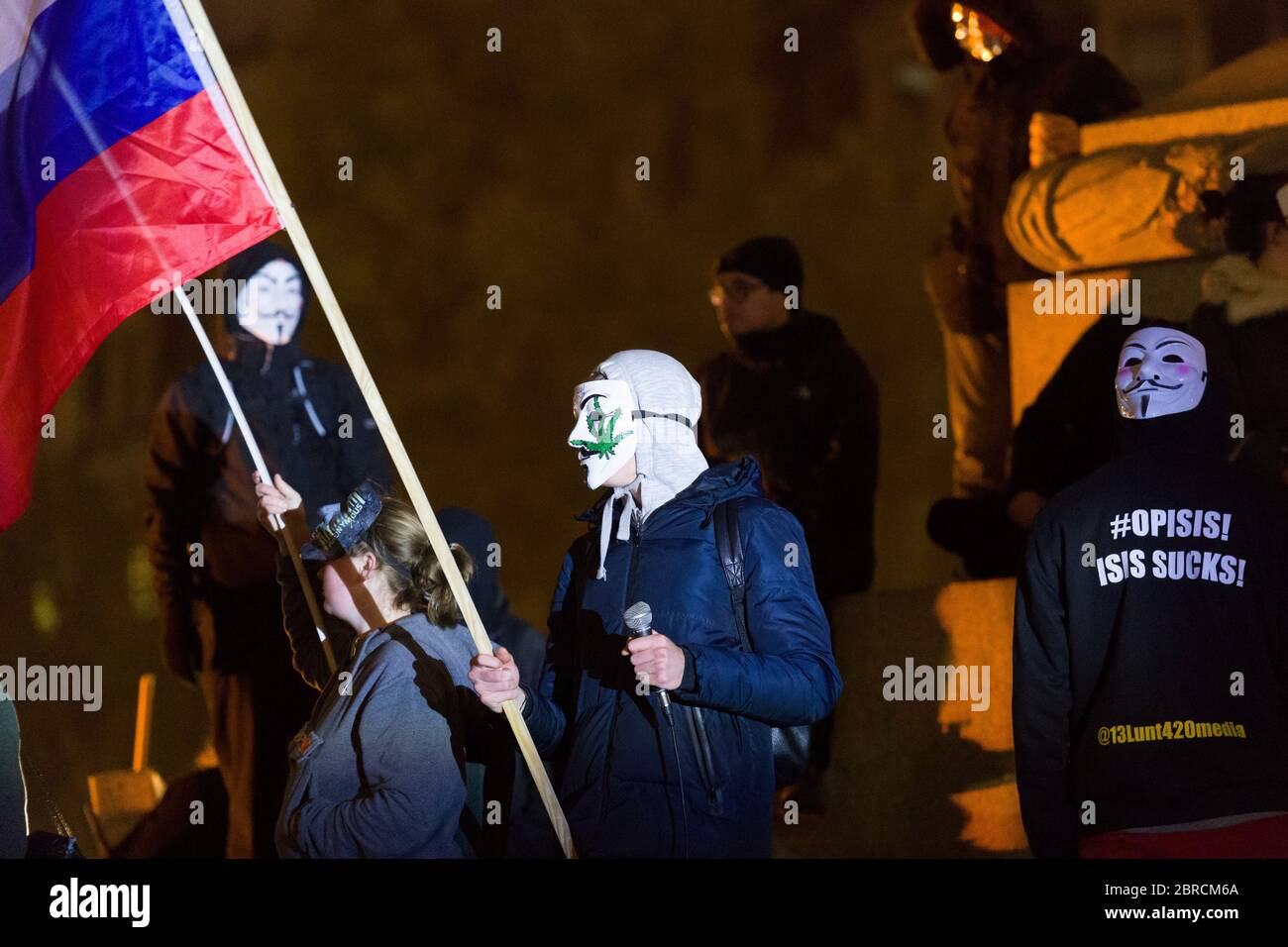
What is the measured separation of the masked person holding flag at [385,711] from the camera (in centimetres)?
491

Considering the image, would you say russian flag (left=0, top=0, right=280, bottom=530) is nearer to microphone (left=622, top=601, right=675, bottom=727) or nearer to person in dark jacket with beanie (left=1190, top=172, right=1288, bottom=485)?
microphone (left=622, top=601, right=675, bottom=727)

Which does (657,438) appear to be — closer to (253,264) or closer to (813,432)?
(813,432)

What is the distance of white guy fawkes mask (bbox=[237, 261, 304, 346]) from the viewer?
692cm

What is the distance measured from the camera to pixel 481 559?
6.77 m

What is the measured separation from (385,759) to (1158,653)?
2.03 m


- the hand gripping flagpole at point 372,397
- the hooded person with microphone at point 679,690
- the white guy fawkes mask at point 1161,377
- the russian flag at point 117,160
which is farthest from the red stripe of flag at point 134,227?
the white guy fawkes mask at point 1161,377

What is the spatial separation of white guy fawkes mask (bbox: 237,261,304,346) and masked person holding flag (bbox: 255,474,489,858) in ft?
5.87

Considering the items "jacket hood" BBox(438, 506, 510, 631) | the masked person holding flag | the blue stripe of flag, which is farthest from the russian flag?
"jacket hood" BBox(438, 506, 510, 631)

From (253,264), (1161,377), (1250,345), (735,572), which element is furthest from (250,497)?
(1250,345)

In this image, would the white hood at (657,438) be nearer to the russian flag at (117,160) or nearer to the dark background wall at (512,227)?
the russian flag at (117,160)

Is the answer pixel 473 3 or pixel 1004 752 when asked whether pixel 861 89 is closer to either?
pixel 473 3

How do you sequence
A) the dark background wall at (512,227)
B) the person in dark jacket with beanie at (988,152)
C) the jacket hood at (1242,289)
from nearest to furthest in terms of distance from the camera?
the jacket hood at (1242,289) → the person in dark jacket with beanie at (988,152) → the dark background wall at (512,227)
